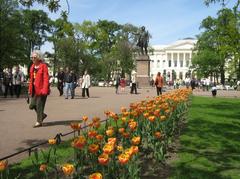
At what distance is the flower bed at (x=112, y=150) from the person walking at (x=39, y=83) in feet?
10.2

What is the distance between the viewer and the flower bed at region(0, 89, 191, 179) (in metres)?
4.69

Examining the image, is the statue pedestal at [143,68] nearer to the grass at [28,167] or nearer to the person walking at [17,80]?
the person walking at [17,80]

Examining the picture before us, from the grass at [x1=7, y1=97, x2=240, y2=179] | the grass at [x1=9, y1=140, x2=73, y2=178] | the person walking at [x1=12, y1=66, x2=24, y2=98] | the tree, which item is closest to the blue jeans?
the person walking at [x1=12, y1=66, x2=24, y2=98]

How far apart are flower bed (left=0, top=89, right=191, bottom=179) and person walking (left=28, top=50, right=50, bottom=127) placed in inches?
122

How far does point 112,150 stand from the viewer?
4.61m

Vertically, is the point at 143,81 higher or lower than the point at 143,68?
lower

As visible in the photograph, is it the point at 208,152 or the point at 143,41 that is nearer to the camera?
the point at 208,152

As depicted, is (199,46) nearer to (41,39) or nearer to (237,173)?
(41,39)

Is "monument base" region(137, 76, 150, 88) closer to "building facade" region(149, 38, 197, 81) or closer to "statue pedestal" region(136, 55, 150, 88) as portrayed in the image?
"statue pedestal" region(136, 55, 150, 88)

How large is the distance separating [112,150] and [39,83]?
22.5 feet

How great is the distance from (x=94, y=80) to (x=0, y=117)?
7735cm

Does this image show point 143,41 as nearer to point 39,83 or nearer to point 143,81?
point 143,81

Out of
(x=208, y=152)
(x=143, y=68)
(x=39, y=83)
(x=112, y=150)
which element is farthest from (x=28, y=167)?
(x=143, y=68)

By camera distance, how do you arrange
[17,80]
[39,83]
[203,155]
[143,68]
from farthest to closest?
[143,68], [17,80], [39,83], [203,155]
